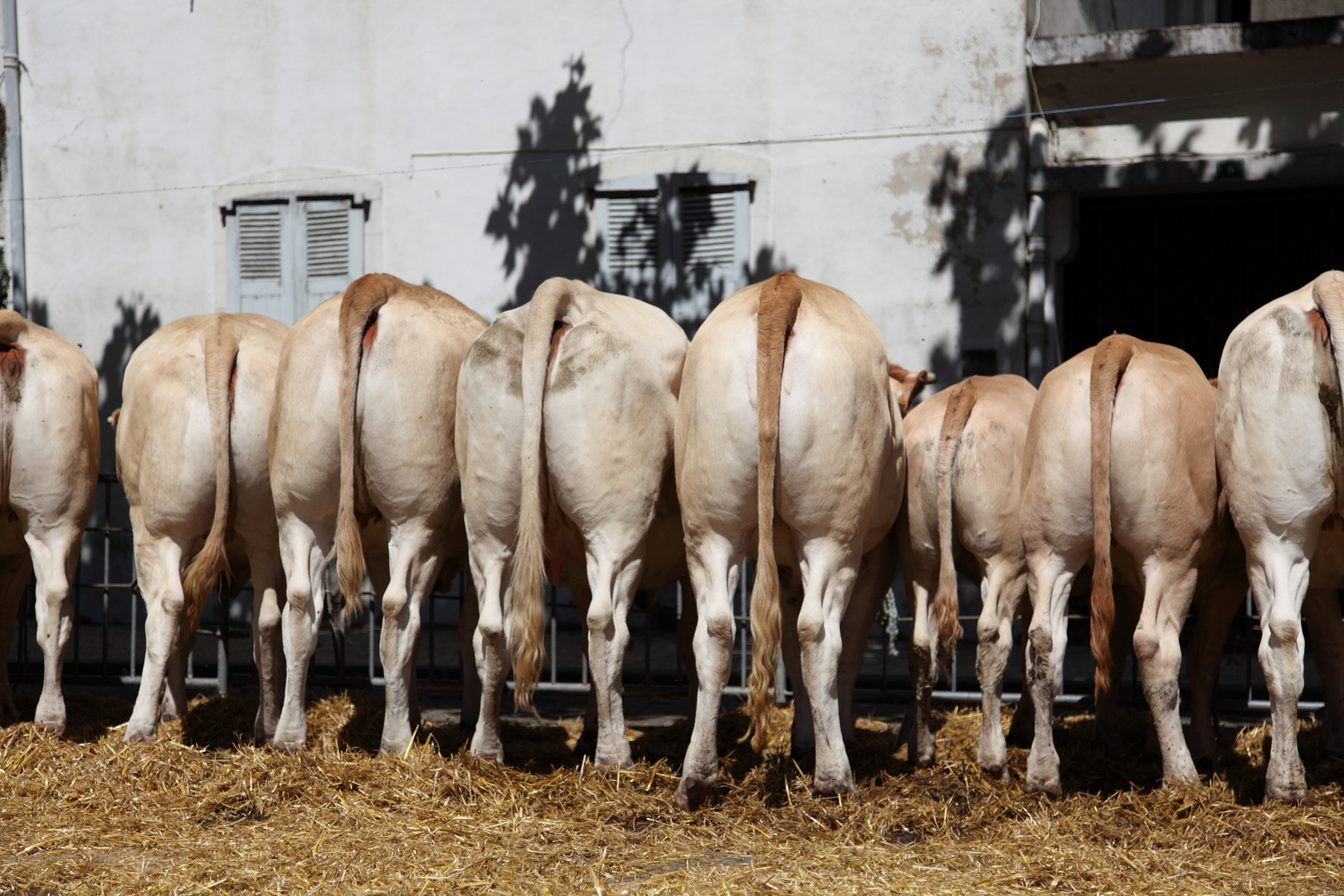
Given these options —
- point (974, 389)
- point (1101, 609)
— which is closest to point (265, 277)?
point (974, 389)

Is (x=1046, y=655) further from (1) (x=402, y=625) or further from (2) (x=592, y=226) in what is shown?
(2) (x=592, y=226)

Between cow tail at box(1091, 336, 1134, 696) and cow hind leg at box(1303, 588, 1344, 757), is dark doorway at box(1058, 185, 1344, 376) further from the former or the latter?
cow tail at box(1091, 336, 1134, 696)

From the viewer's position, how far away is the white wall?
10406mm

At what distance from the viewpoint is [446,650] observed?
984cm

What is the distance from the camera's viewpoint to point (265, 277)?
11.4 meters

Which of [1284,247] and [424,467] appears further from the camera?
[1284,247]

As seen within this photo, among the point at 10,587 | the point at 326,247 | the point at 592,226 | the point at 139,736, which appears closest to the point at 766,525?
the point at 139,736

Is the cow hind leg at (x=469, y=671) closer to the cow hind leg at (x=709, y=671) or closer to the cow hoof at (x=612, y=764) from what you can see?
the cow hoof at (x=612, y=764)

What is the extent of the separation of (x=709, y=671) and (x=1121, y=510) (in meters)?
1.79

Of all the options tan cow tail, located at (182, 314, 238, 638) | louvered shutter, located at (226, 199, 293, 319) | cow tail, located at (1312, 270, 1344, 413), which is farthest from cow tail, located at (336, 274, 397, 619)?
louvered shutter, located at (226, 199, 293, 319)

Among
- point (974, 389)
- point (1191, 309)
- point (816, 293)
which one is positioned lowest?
point (974, 389)

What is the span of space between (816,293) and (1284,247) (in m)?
7.61

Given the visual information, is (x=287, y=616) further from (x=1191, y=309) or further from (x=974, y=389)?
(x=1191, y=309)

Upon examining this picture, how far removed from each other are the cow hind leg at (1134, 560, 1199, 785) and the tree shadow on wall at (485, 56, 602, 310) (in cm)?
696
